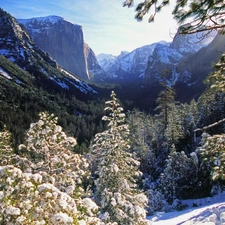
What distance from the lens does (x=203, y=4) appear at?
4.68 m

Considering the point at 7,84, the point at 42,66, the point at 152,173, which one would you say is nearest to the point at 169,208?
the point at 152,173

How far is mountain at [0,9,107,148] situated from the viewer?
318 ft

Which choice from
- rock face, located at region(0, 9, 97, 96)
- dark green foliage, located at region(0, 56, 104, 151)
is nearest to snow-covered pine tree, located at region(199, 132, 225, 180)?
dark green foliage, located at region(0, 56, 104, 151)

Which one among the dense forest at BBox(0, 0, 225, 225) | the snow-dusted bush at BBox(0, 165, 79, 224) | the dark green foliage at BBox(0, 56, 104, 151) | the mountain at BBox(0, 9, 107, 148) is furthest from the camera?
the mountain at BBox(0, 9, 107, 148)

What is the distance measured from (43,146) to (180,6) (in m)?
7.21

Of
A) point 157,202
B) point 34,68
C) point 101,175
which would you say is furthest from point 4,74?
point 101,175

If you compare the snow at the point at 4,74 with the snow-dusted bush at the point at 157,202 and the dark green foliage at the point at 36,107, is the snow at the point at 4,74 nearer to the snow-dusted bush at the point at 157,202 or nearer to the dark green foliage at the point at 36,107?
the dark green foliage at the point at 36,107

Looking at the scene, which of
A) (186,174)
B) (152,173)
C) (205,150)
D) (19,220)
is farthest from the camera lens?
(152,173)

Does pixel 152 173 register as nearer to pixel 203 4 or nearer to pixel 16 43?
pixel 203 4

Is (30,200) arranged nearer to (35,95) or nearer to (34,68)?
(35,95)

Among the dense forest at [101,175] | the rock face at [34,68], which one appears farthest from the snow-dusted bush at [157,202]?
the rock face at [34,68]

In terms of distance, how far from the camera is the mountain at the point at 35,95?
96.9m

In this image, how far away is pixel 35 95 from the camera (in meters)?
129

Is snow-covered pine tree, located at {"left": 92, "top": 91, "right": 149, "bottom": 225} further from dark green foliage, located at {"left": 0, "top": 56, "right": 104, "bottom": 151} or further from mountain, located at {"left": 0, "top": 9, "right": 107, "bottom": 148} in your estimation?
dark green foliage, located at {"left": 0, "top": 56, "right": 104, "bottom": 151}
